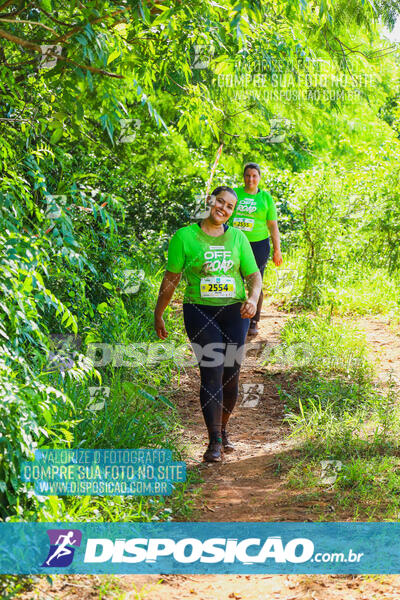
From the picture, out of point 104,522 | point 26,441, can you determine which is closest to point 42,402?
point 26,441

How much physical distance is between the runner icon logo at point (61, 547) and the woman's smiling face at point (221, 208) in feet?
7.75

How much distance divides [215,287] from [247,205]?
10.4 ft

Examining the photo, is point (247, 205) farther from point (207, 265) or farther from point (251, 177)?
point (207, 265)

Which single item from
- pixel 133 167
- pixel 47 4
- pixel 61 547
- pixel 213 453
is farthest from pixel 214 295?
pixel 133 167

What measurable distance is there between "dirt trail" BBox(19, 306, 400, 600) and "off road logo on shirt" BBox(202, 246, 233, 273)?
4.48 ft

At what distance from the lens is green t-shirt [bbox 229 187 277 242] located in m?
7.98

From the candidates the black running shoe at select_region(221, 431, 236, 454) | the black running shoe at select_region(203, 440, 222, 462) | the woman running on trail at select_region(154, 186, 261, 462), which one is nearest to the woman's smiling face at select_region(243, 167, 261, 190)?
the woman running on trail at select_region(154, 186, 261, 462)

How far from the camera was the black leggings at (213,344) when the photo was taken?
498 centimetres

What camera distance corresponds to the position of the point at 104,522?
380 centimetres

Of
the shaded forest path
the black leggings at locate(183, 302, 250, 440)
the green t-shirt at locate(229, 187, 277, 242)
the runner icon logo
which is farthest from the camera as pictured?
the green t-shirt at locate(229, 187, 277, 242)

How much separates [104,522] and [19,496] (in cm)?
55

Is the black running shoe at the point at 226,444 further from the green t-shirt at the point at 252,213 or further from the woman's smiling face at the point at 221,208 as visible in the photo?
the green t-shirt at the point at 252,213

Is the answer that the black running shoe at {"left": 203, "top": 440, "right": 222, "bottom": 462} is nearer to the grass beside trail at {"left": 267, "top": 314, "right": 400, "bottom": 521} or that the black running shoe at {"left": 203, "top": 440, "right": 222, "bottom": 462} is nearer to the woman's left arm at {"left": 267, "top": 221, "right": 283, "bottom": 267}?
the grass beside trail at {"left": 267, "top": 314, "right": 400, "bottom": 521}

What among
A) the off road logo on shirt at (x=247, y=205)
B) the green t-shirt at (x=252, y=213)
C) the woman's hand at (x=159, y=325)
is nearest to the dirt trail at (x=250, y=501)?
the woman's hand at (x=159, y=325)
